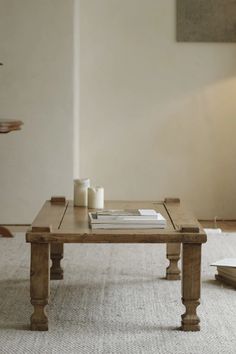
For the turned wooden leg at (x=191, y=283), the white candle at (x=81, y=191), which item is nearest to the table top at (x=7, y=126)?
the white candle at (x=81, y=191)

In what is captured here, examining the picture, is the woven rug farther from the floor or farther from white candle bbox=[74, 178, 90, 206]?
the floor

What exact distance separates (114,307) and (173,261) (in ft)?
1.94

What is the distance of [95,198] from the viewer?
12.3ft

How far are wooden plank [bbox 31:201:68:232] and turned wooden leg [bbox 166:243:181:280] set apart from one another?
22.1 inches

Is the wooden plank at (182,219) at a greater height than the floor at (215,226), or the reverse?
the wooden plank at (182,219)

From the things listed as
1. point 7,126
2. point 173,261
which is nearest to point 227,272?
point 173,261

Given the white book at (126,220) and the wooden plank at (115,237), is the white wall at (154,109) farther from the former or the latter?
the wooden plank at (115,237)

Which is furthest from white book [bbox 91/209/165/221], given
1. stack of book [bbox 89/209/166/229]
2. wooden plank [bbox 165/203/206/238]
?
wooden plank [bbox 165/203/206/238]

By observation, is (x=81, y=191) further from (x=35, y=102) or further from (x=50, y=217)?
(x=35, y=102)

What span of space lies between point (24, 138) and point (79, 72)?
27.0 inches

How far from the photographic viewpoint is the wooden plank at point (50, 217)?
317cm

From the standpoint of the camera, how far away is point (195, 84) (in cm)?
568

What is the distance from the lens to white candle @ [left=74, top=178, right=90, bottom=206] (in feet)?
12.5

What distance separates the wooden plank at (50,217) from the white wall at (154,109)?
183 centimetres
